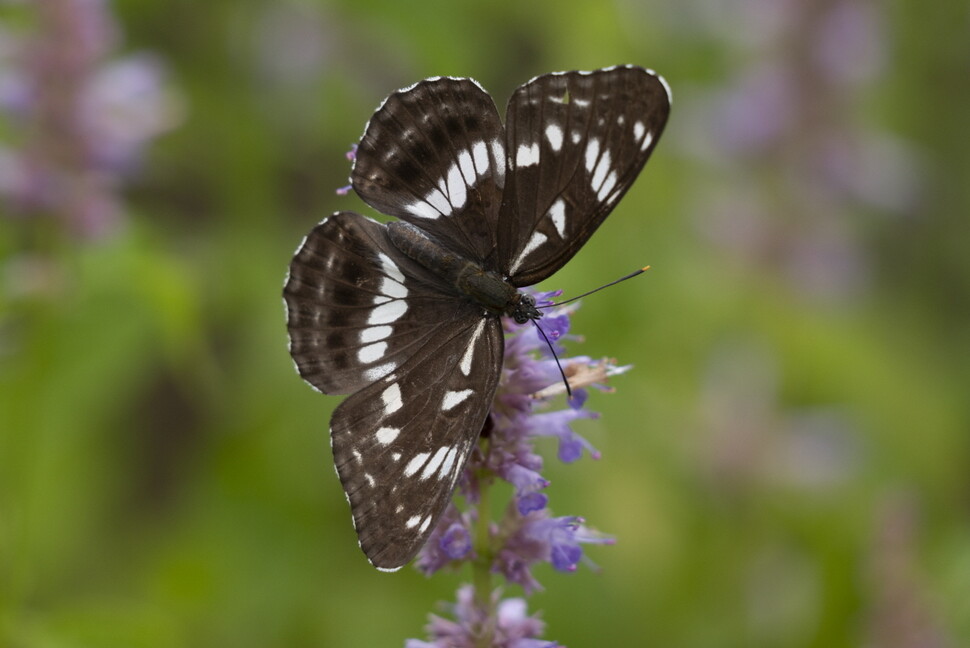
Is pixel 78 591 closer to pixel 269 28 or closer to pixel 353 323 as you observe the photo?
pixel 269 28

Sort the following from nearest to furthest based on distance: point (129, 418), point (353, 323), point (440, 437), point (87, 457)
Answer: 1. point (440, 437)
2. point (353, 323)
3. point (87, 457)
4. point (129, 418)

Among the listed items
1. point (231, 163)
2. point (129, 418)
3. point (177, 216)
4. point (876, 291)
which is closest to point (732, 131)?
point (876, 291)

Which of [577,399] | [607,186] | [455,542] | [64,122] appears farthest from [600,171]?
[64,122]

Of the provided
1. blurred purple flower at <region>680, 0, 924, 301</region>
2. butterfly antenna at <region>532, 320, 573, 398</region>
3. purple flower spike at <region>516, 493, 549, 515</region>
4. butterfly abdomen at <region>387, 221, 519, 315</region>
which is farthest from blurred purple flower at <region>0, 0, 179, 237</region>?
blurred purple flower at <region>680, 0, 924, 301</region>

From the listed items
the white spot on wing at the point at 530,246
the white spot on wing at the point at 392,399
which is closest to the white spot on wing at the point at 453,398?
the white spot on wing at the point at 392,399

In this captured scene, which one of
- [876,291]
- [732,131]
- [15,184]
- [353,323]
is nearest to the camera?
[353,323]

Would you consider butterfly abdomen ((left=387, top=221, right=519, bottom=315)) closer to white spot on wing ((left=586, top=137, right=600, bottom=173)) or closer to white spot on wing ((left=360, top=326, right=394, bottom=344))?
white spot on wing ((left=360, top=326, right=394, bottom=344))
